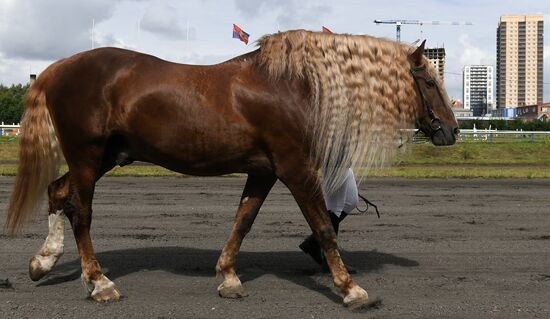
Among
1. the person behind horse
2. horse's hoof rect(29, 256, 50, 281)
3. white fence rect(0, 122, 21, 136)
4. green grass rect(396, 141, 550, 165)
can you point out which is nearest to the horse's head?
the person behind horse

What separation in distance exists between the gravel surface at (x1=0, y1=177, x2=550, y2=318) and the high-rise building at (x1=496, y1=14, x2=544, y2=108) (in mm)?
174202

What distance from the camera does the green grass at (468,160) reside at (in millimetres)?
20500

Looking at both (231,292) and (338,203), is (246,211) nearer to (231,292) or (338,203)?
(231,292)

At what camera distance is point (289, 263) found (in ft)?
21.1

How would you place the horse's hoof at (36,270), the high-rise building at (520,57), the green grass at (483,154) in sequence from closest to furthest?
1. the horse's hoof at (36,270)
2. the green grass at (483,154)
3. the high-rise building at (520,57)

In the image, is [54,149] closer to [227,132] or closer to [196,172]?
[196,172]

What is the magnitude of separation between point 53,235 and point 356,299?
2692 millimetres

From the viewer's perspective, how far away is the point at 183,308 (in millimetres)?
4707

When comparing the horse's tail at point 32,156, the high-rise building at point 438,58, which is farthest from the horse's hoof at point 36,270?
the high-rise building at point 438,58

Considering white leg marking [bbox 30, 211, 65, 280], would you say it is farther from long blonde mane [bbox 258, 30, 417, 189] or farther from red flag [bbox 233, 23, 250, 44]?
red flag [bbox 233, 23, 250, 44]

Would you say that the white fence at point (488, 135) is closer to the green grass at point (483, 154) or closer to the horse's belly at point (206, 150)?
the green grass at point (483, 154)

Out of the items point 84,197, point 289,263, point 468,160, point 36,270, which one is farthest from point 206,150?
point 468,160

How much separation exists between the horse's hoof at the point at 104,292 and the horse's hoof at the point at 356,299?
1754 mm

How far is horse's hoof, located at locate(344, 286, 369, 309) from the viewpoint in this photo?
4691 millimetres
